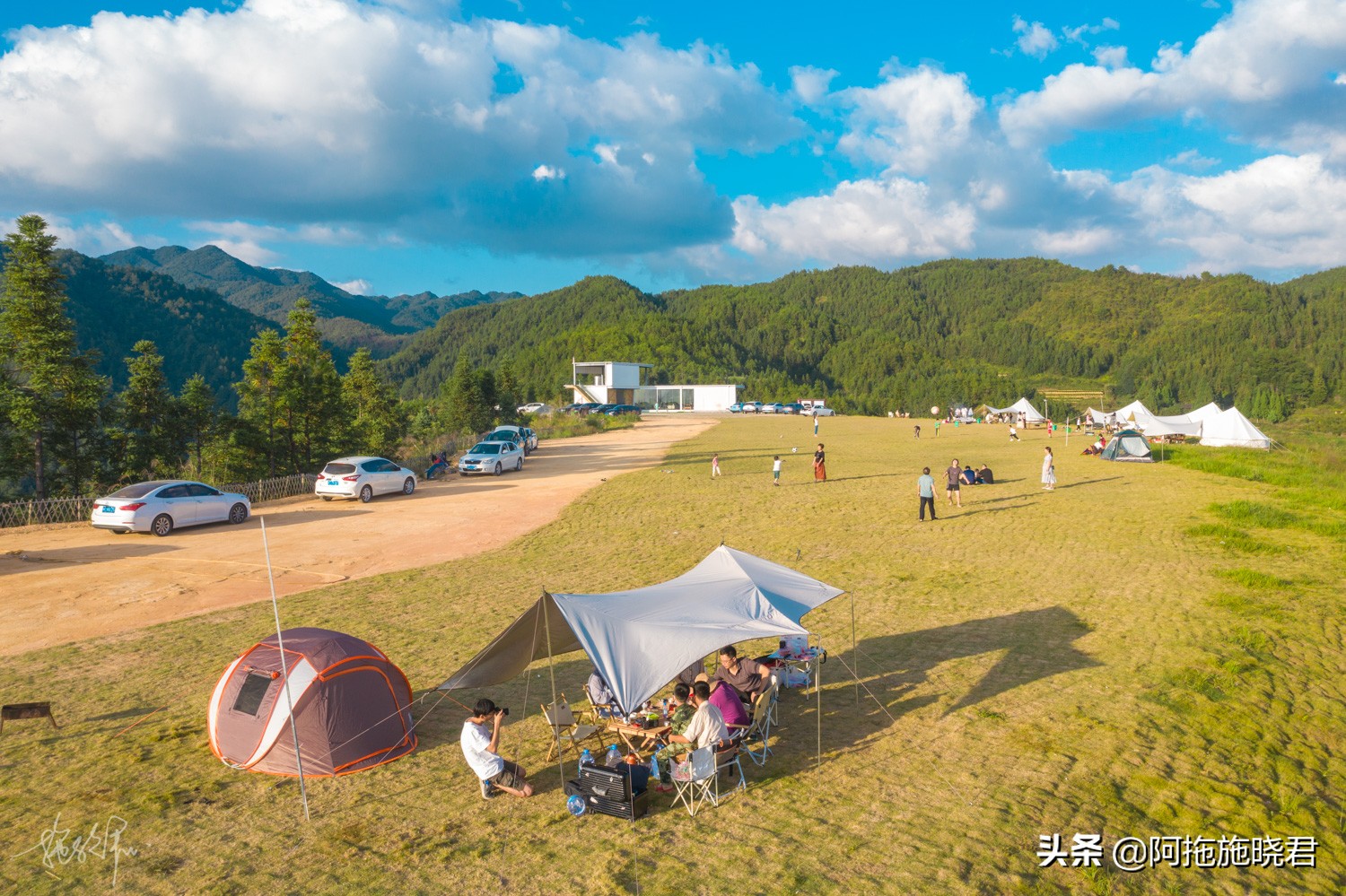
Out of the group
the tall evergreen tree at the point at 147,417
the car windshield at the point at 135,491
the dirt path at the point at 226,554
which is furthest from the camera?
the tall evergreen tree at the point at 147,417

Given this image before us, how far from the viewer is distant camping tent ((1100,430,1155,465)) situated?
35.8 meters

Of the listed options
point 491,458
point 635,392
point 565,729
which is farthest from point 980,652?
point 635,392

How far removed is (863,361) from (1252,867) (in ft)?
643

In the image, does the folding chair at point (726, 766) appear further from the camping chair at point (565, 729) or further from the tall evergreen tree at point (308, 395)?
the tall evergreen tree at point (308, 395)

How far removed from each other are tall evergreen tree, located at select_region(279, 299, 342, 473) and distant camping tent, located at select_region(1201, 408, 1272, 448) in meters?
47.6

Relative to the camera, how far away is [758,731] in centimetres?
855

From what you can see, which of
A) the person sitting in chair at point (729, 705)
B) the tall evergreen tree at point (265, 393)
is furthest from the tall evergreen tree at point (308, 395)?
the person sitting in chair at point (729, 705)

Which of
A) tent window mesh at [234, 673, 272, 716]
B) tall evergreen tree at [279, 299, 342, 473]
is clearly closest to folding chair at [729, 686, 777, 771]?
tent window mesh at [234, 673, 272, 716]

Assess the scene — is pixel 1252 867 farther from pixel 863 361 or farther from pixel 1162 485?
pixel 863 361

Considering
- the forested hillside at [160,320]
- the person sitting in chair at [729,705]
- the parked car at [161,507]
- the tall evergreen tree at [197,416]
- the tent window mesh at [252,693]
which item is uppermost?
the forested hillside at [160,320]

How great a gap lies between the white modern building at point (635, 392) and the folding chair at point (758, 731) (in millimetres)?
99472

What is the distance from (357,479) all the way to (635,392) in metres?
89.2

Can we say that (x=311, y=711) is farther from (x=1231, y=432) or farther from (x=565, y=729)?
(x=1231, y=432)

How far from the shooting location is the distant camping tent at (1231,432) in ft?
146
